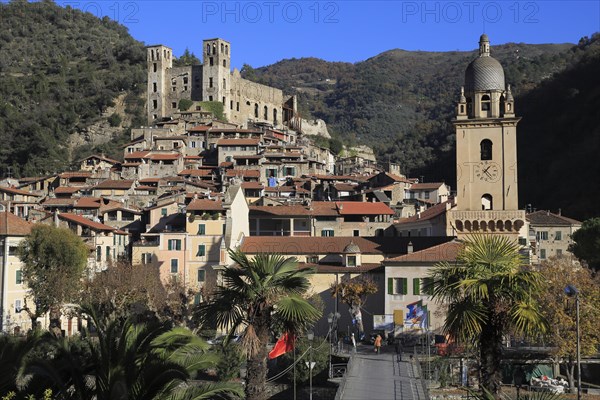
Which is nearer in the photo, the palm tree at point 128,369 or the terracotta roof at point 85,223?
the palm tree at point 128,369

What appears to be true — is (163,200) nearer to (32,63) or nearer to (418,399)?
(418,399)

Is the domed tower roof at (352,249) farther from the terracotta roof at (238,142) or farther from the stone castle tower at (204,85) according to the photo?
the stone castle tower at (204,85)

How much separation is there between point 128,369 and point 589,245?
51.9 meters

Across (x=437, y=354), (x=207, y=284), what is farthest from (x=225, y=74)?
(x=437, y=354)

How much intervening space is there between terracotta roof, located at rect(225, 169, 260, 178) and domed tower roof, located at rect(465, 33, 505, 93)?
46.3 meters

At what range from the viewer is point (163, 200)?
76.0 metres

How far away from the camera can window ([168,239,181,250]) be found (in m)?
58.2

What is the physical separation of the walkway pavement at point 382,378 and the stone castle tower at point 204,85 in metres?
93.2

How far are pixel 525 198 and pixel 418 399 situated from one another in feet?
270

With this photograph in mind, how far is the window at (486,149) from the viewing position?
49.5 m

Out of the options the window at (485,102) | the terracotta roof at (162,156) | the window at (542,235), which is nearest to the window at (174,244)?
the window at (485,102)

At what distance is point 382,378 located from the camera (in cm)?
3089

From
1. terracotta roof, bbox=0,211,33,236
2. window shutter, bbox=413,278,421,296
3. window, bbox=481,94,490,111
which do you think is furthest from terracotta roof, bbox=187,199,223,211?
window, bbox=481,94,490,111

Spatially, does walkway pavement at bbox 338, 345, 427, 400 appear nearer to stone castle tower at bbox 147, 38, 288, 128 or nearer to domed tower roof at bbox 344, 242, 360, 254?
domed tower roof at bbox 344, 242, 360, 254
